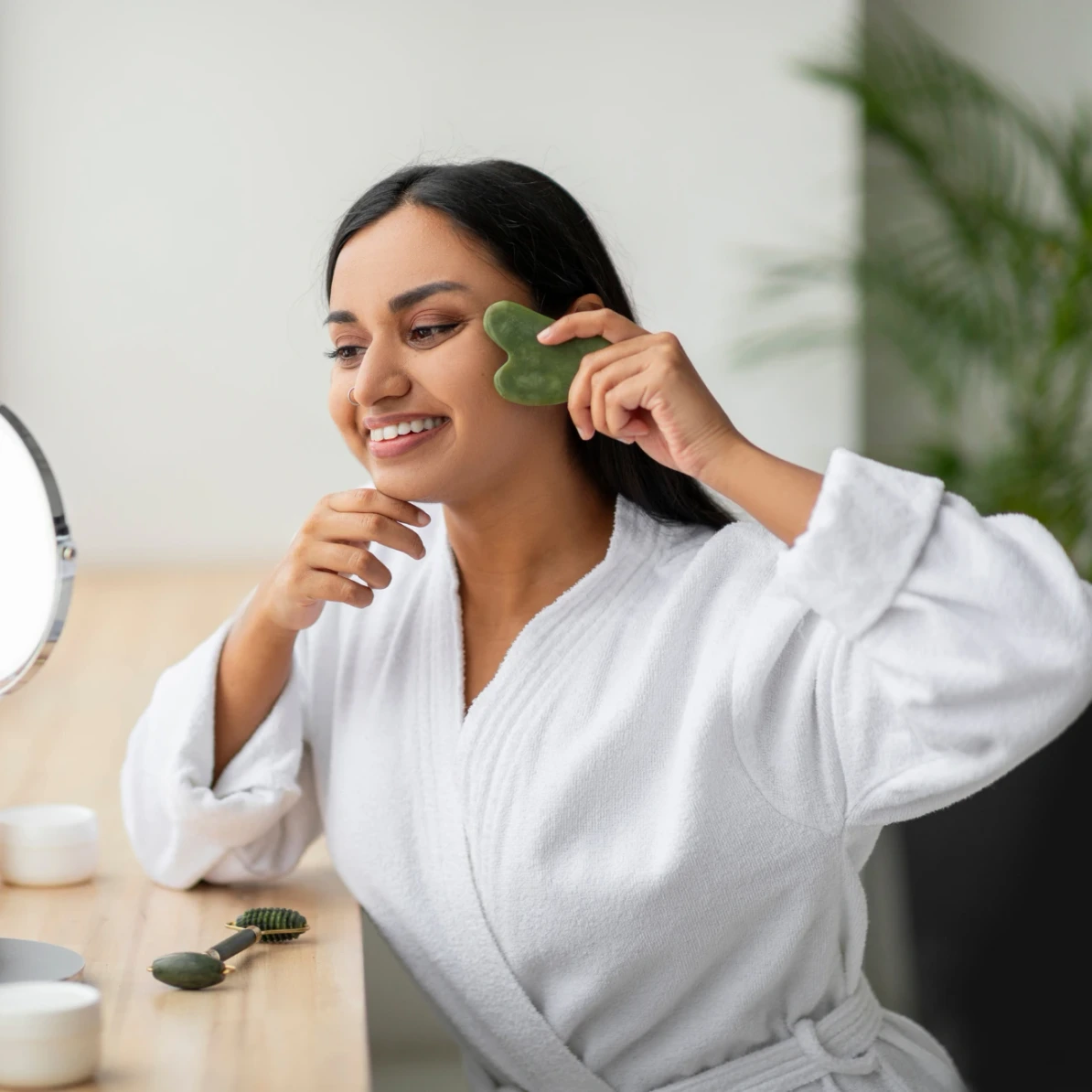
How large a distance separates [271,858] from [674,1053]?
412mm

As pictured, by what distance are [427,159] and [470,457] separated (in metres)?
1.42

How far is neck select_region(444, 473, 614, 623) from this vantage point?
127cm

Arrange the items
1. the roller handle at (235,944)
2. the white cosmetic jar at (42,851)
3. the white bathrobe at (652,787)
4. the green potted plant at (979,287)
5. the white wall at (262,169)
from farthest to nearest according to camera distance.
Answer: the green potted plant at (979,287), the white wall at (262,169), the white cosmetic jar at (42,851), the roller handle at (235,944), the white bathrobe at (652,787)

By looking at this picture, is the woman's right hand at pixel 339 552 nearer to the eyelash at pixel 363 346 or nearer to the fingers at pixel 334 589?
the fingers at pixel 334 589

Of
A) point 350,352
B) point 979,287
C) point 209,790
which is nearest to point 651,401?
point 350,352

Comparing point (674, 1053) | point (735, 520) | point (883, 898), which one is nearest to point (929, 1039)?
point (674, 1053)

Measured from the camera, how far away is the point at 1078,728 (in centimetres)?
155

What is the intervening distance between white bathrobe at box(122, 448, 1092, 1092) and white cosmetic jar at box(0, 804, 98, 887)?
53 mm

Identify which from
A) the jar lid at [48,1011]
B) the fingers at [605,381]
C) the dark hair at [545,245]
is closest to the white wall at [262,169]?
the dark hair at [545,245]

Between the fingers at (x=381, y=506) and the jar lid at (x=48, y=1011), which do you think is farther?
the fingers at (x=381, y=506)

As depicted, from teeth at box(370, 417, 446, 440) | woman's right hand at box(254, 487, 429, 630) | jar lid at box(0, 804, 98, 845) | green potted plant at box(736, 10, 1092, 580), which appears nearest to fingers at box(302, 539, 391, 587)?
woman's right hand at box(254, 487, 429, 630)

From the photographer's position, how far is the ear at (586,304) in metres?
1.23

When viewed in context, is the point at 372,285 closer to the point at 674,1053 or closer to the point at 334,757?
the point at 334,757

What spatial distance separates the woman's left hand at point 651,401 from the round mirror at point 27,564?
1.24ft
